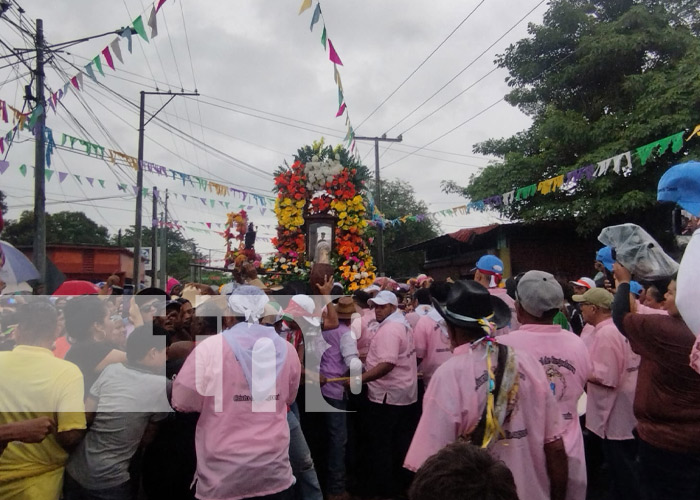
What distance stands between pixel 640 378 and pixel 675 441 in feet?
1.20

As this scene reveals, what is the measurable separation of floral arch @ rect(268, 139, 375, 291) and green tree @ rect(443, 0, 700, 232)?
8212mm

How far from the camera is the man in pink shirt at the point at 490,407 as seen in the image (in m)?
→ 2.18

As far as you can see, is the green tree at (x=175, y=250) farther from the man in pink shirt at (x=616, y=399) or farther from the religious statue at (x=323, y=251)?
the man in pink shirt at (x=616, y=399)

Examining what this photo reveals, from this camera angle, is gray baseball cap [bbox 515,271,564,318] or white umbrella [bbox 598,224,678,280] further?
gray baseball cap [bbox 515,271,564,318]

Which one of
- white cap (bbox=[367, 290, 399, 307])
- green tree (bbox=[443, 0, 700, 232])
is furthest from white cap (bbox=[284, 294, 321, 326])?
green tree (bbox=[443, 0, 700, 232])

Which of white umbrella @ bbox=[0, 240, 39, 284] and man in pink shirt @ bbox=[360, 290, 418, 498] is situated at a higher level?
white umbrella @ bbox=[0, 240, 39, 284]

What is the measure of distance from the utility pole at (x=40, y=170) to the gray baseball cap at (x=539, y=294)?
8011mm

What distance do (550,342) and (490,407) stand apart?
856mm

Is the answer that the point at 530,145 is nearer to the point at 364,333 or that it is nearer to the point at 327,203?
the point at 327,203

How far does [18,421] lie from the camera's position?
8.29 ft

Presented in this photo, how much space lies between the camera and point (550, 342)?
112 inches

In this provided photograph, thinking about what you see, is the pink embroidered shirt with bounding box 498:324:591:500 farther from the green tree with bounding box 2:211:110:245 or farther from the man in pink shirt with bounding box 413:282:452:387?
the green tree with bounding box 2:211:110:245

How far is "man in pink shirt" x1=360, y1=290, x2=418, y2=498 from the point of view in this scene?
14.9ft

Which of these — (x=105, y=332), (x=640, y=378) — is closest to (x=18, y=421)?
(x=105, y=332)
